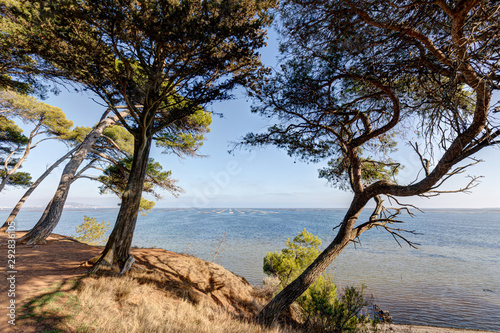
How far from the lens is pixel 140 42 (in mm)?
4625

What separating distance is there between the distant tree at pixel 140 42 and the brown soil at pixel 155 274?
104 cm

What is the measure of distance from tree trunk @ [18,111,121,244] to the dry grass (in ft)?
19.0

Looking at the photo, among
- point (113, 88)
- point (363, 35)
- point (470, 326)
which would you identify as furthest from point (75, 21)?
point (470, 326)

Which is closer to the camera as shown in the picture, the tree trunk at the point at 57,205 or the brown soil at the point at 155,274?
the brown soil at the point at 155,274

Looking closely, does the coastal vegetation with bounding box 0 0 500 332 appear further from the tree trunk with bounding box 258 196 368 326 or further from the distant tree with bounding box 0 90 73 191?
the distant tree with bounding box 0 90 73 191

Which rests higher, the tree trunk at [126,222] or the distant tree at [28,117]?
the distant tree at [28,117]

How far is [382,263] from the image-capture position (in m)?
19.9

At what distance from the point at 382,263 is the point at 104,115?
87.0ft

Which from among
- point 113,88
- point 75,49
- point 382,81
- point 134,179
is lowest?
point 134,179

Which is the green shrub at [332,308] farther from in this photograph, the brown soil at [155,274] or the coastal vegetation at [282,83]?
the brown soil at [155,274]

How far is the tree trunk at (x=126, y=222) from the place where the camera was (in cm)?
488

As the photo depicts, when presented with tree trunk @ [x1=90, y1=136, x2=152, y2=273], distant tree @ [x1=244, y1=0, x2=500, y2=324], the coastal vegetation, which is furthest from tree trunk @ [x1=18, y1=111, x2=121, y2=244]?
distant tree @ [x1=244, y1=0, x2=500, y2=324]

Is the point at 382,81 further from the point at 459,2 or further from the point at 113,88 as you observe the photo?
the point at 113,88

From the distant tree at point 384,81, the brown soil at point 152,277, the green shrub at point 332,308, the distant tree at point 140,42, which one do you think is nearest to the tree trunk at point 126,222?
the distant tree at point 140,42
